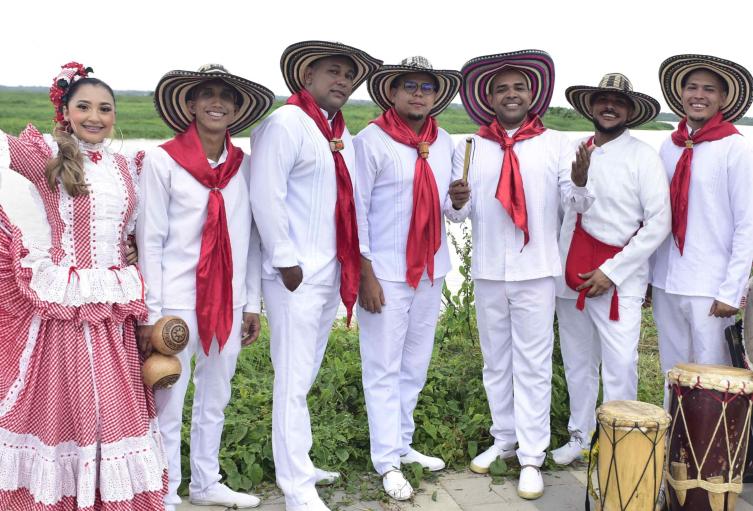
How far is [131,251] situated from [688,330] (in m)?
2.98

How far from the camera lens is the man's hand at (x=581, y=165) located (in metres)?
3.96

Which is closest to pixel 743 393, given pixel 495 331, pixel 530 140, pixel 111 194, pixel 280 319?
pixel 495 331

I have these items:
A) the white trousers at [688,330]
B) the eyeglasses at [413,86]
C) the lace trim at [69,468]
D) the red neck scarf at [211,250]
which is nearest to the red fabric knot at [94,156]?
the red neck scarf at [211,250]

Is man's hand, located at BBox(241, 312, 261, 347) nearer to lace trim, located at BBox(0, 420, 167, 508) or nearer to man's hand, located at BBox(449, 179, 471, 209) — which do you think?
lace trim, located at BBox(0, 420, 167, 508)

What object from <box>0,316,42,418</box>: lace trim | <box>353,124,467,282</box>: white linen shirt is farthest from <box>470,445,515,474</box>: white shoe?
<box>0,316,42,418</box>: lace trim

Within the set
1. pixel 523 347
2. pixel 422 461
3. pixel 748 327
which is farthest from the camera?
pixel 422 461

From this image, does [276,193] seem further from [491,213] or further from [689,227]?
[689,227]

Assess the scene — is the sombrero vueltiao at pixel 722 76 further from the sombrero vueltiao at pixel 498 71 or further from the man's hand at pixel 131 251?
the man's hand at pixel 131 251

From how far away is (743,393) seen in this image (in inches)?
150

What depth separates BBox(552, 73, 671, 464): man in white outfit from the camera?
424 centimetres

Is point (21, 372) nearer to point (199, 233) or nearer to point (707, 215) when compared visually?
point (199, 233)

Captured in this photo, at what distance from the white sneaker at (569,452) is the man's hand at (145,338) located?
2.44 metres

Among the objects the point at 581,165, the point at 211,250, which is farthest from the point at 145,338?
the point at 581,165

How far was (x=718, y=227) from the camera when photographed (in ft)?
13.9
